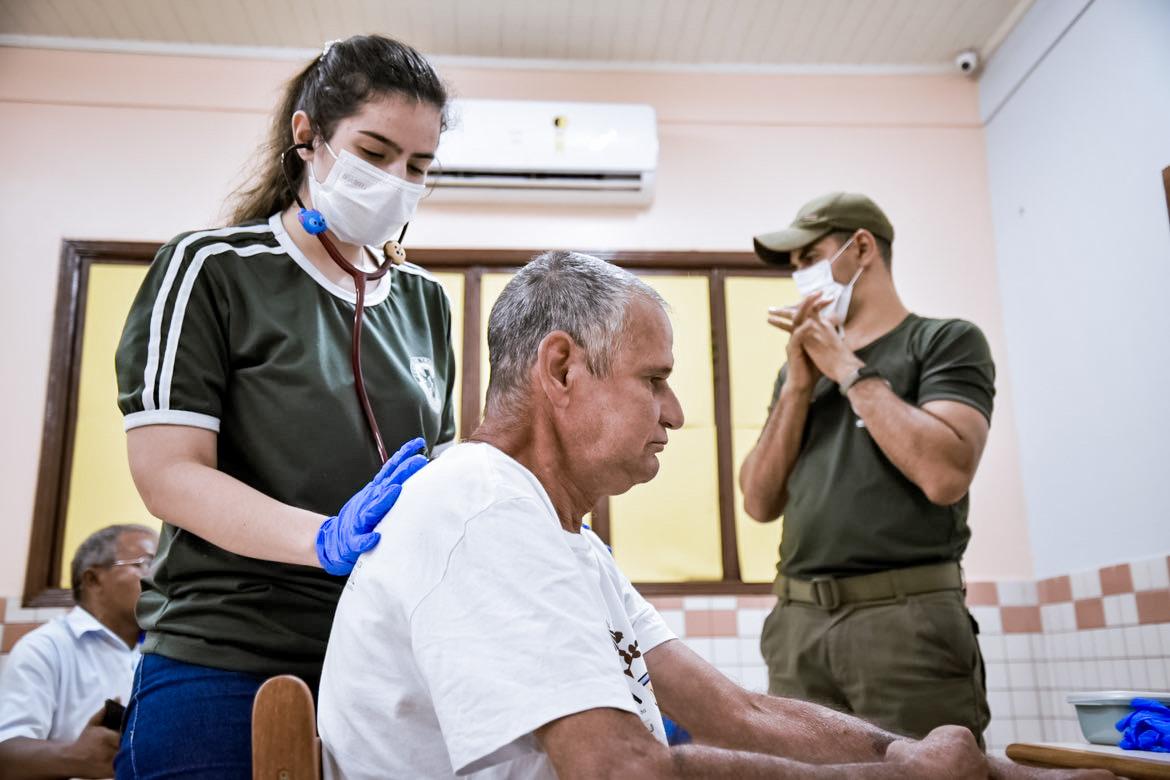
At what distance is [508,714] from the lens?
2.66ft

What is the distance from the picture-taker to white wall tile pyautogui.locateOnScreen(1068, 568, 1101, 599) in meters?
3.33

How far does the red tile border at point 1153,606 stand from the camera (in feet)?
9.62

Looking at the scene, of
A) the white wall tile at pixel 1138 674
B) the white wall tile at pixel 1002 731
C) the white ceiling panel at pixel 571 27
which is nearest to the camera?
the white wall tile at pixel 1138 674

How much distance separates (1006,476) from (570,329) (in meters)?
3.21

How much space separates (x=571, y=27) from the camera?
3996 mm

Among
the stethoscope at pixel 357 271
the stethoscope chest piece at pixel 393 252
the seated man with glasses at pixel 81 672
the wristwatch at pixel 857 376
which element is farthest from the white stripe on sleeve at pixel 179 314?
the seated man with glasses at pixel 81 672

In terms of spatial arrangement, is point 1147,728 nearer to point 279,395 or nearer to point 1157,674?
point 279,395

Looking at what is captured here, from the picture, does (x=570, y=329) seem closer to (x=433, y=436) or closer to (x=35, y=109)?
(x=433, y=436)

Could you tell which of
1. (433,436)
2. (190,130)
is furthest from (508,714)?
(190,130)

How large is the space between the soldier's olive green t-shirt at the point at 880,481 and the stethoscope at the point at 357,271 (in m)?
1.15

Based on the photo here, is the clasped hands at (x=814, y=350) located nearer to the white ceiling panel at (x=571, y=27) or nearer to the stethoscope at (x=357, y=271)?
the stethoscope at (x=357, y=271)

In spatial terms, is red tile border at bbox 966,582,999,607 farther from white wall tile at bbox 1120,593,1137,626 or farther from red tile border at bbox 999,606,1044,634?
white wall tile at bbox 1120,593,1137,626

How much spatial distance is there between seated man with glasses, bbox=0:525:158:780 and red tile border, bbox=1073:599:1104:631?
113 inches

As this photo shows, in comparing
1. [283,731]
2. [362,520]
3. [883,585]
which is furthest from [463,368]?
[283,731]
